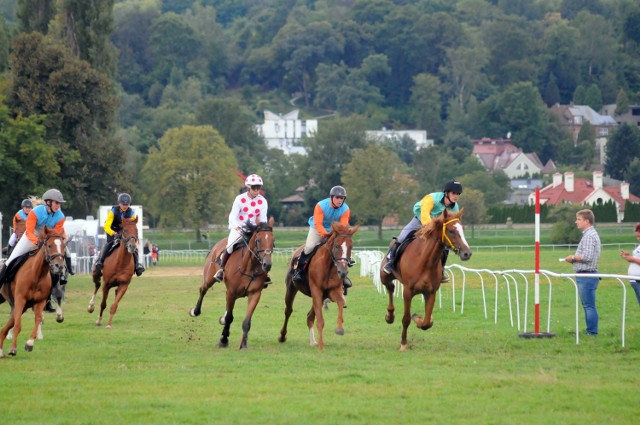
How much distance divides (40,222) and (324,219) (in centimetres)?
415

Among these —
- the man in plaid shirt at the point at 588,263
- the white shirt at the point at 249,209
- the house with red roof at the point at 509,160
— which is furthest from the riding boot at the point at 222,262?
the house with red roof at the point at 509,160

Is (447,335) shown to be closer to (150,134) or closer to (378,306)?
(378,306)

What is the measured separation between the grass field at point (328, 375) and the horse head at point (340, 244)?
4.13 feet

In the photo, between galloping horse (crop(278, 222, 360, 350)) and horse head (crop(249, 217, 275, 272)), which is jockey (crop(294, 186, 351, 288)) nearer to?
galloping horse (crop(278, 222, 360, 350))

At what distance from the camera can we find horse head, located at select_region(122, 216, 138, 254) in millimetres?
23922

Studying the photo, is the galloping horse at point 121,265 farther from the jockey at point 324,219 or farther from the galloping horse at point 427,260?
the galloping horse at point 427,260

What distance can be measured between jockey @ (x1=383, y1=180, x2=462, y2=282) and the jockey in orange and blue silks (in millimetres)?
4971

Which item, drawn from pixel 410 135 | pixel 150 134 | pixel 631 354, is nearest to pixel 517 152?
pixel 410 135

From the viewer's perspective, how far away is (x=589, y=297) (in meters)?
19.5

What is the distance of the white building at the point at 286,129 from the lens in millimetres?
179750

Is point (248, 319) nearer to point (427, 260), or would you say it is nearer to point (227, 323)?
point (227, 323)

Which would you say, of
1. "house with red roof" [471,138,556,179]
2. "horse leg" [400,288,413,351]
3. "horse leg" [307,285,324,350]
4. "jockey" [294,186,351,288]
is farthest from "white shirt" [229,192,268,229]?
"house with red roof" [471,138,556,179]

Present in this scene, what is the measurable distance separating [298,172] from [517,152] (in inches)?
2486

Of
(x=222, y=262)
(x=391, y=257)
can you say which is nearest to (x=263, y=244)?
(x=222, y=262)
